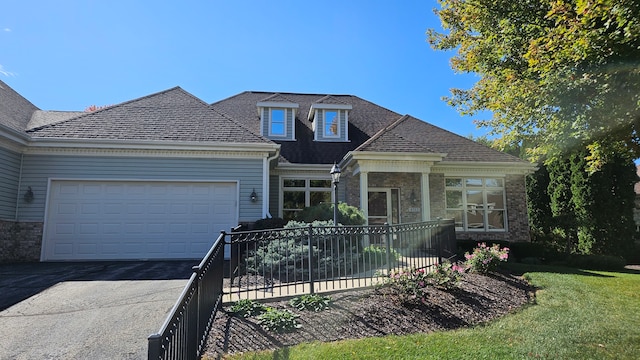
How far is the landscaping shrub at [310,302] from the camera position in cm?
511

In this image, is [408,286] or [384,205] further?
[384,205]

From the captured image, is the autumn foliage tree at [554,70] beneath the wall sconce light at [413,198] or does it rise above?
above

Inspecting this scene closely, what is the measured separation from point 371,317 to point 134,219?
782cm

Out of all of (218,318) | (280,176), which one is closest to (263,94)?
(280,176)

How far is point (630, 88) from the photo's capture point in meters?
5.55

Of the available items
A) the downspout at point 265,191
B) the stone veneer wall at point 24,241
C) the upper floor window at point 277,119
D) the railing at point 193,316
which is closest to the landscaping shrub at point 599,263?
the downspout at point 265,191

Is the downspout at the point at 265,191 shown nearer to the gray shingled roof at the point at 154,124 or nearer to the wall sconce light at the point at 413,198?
the gray shingled roof at the point at 154,124

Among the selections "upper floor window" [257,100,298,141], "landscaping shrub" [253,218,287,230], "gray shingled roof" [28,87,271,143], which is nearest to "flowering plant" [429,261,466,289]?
"landscaping shrub" [253,218,287,230]

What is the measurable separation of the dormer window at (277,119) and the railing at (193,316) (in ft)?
31.8

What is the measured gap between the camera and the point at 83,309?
5043 millimetres

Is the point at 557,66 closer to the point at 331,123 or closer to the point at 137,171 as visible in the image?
the point at 331,123

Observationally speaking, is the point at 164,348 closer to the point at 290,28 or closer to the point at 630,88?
the point at 630,88

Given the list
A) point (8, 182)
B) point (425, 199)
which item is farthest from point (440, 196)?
point (8, 182)

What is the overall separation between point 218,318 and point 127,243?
255 inches
